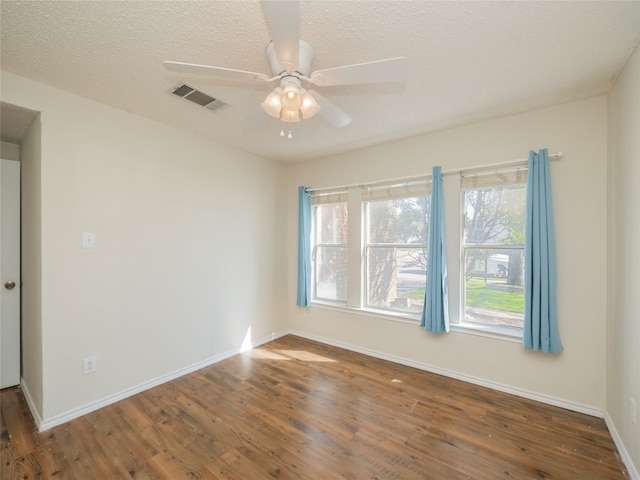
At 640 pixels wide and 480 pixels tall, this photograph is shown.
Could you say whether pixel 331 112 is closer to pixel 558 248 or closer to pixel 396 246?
pixel 396 246

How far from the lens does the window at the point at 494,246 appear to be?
2.63 metres

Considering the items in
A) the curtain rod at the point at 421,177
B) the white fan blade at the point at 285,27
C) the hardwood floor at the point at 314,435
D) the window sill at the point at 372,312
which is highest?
the white fan blade at the point at 285,27

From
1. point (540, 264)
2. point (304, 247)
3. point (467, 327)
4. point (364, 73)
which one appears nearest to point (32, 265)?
point (304, 247)

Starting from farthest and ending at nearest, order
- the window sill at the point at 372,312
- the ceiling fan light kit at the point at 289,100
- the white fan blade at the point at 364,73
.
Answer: the window sill at the point at 372,312 < the ceiling fan light kit at the point at 289,100 < the white fan blade at the point at 364,73

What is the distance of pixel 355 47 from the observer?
1.67 metres

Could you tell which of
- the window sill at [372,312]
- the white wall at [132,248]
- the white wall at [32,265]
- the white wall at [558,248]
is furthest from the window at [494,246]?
Result: the white wall at [32,265]

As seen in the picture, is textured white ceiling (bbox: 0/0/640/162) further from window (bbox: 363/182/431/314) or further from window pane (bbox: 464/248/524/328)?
window pane (bbox: 464/248/524/328)

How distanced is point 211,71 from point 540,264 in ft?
9.08

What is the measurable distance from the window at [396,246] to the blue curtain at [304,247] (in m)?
0.85

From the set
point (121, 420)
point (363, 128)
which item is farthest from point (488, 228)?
point (121, 420)

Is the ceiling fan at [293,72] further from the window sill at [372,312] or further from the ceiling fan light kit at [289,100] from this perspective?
the window sill at [372,312]

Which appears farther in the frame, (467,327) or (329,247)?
(329,247)

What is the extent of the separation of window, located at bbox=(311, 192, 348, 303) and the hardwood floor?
1.35m

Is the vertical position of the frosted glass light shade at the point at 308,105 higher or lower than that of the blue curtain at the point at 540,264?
higher
